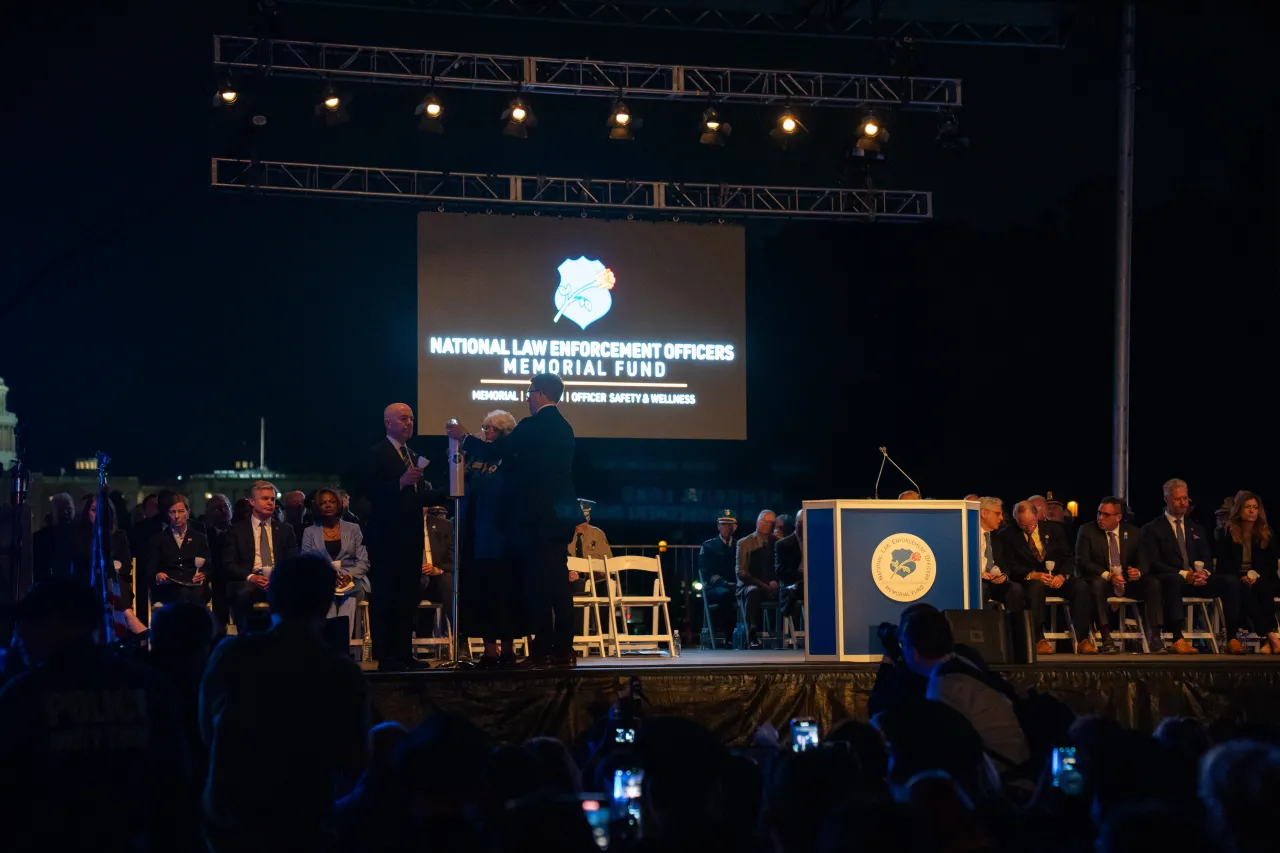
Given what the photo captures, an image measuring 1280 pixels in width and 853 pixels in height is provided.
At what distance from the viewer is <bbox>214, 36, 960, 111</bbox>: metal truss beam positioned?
1255 cm

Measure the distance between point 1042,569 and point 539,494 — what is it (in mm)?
4652

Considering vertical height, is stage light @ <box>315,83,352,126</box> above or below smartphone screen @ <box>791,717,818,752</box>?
above

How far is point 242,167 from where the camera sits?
43.2 feet

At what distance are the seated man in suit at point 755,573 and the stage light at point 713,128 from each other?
153 inches

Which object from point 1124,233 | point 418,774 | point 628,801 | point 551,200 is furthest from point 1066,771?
point 551,200

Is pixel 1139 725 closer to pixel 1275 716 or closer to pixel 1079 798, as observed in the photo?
pixel 1275 716

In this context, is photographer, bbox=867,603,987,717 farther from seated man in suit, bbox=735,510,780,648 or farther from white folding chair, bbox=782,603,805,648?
seated man in suit, bbox=735,510,780,648

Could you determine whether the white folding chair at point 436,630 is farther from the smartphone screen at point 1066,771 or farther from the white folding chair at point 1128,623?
the smartphone screen at point 1066,771

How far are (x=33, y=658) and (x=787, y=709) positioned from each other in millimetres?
5855

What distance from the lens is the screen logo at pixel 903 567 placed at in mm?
8633

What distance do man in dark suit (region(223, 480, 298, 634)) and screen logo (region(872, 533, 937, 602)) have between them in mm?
4077

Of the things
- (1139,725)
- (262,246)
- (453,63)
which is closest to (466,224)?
(453,63)

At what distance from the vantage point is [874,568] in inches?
340

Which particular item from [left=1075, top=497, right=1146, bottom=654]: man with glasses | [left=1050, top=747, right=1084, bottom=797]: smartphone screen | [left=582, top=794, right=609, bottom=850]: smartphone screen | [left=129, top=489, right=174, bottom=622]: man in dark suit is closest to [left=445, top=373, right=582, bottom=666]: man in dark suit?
[left=129, top=489, right=174, bottom=622]: man in dark suit
